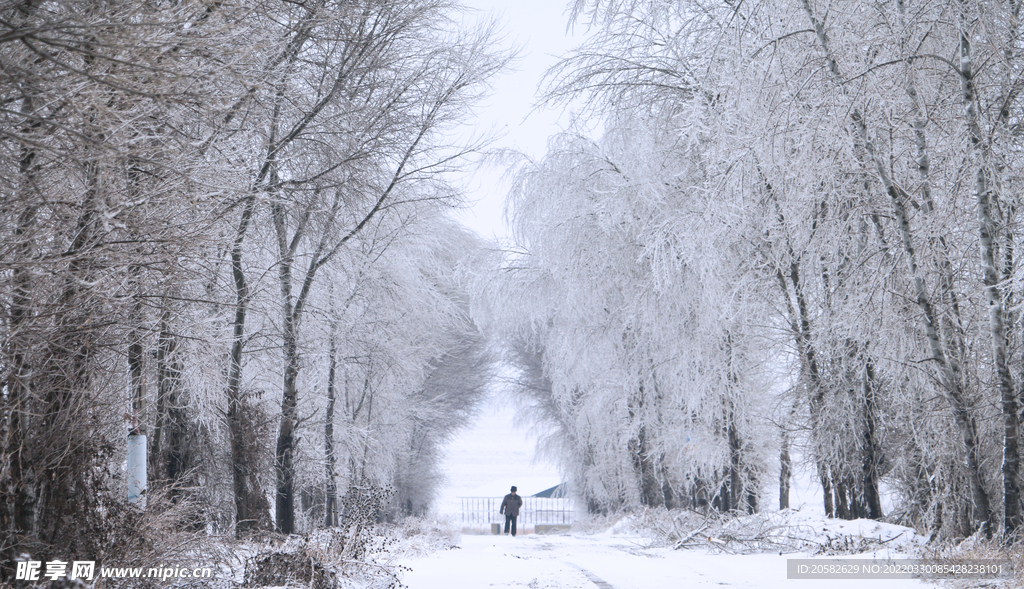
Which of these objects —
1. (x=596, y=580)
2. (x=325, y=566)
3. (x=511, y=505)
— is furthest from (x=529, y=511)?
(x=325, y=566)

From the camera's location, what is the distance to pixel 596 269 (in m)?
15.3

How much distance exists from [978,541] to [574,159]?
11412 millimetres

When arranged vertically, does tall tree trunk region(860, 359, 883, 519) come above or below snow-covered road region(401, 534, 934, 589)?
above

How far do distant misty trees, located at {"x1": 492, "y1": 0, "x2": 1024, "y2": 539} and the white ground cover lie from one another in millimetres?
899

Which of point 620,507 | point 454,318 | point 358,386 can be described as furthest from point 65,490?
point 620,507

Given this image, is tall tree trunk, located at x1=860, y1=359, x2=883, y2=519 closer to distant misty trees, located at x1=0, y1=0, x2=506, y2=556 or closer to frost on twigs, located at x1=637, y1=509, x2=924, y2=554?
Answer: frost on twigs, located at x1=637, y1=509, x2=924, y2=554

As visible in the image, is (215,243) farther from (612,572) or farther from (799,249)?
(799,249)

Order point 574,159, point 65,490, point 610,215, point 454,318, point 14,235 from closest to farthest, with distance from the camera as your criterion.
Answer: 1. point 14,235
2. point 65,490
3. point 610,215
4. point 574,159
5. point 454,318

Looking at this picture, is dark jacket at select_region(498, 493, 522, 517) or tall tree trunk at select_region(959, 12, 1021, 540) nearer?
tall tree trunk at select_region(959, 12, 1021, 540)

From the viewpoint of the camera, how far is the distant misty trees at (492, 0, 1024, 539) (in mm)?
6508

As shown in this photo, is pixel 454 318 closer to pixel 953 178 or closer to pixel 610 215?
pixel 610 215

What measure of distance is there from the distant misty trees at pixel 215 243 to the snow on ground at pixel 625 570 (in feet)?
8.69

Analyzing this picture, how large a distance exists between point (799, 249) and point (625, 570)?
4.78m

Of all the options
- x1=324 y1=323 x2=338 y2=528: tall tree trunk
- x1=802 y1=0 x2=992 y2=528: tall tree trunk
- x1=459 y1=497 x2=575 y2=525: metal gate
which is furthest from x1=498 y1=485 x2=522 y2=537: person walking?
x1=459 y1=497 x2=575 y2=525: metal gate
